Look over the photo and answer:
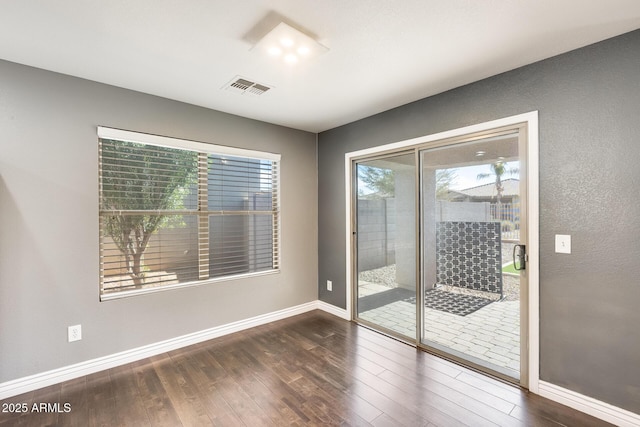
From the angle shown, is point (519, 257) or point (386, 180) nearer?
point (519, 257)

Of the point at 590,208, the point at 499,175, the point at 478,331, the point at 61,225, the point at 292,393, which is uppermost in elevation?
the point at 499,175

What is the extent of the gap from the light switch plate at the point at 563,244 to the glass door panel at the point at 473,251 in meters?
0.26

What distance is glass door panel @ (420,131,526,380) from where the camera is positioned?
2369mm

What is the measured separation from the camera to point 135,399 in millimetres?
2119

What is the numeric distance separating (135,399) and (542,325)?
302 centimetres

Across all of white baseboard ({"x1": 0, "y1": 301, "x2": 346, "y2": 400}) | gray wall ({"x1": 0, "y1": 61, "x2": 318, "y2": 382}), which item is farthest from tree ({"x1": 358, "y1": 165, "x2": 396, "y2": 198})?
gray wall ({"x1": 0, "y1": 61, "x2": 318, "y2": 382})

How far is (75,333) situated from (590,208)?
3958 mm

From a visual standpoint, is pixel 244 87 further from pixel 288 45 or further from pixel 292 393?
pixel 292 393

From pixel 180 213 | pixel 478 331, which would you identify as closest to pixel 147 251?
pixel 180 213

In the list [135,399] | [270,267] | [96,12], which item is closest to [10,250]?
[135,399]

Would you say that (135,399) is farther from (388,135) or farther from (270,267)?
(388,135)

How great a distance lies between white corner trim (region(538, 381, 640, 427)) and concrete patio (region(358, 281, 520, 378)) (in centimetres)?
23

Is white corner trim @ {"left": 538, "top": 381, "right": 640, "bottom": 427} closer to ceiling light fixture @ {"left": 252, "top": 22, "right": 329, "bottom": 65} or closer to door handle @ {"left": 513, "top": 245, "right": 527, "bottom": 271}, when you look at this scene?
door handle @ {"left": 513, "top": 245, "right": 527, "bottom": 271}

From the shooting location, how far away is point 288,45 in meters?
1.92
